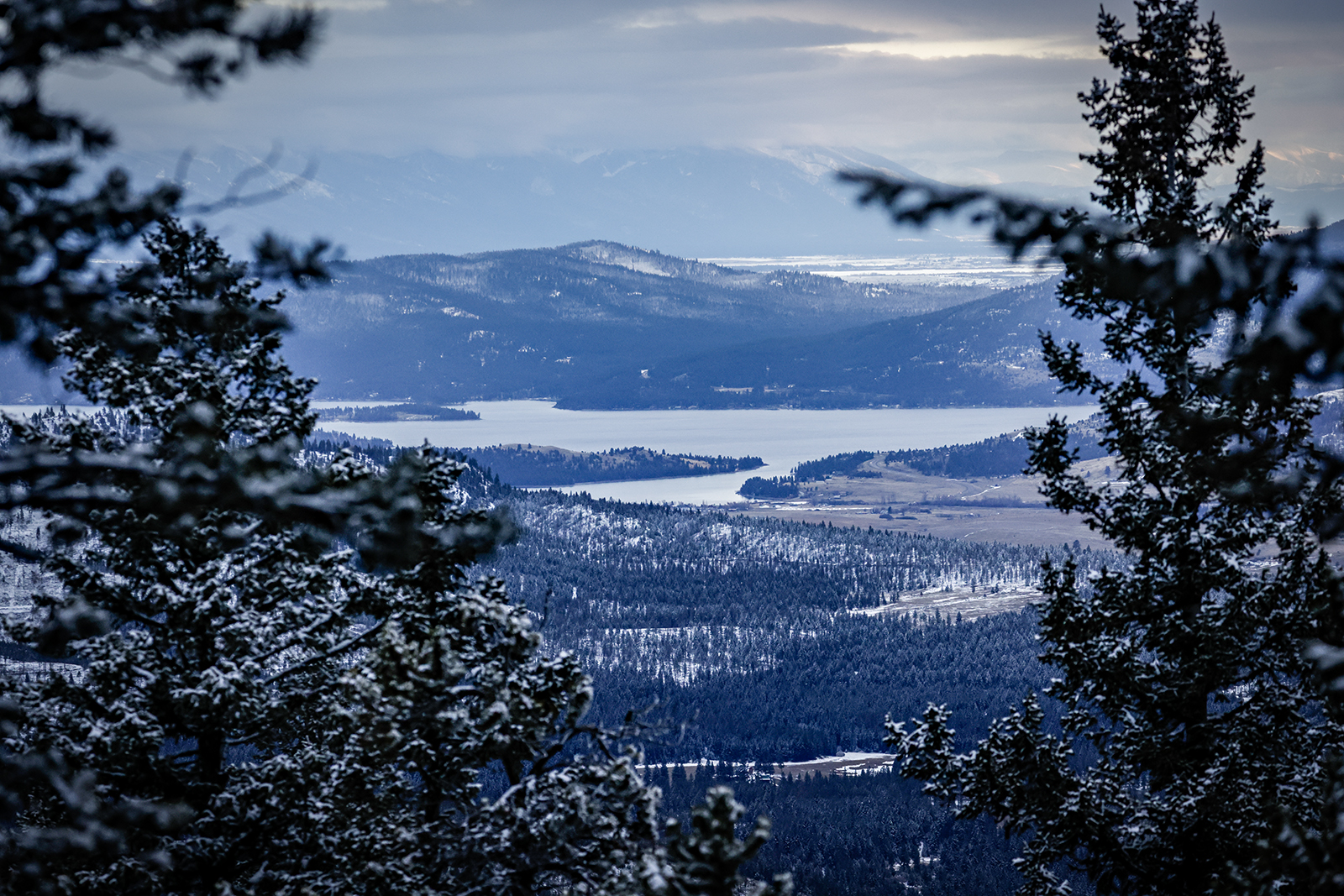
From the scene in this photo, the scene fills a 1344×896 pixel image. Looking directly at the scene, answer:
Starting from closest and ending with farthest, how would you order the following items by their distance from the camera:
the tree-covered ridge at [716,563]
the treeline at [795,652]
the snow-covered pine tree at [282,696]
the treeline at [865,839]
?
the snow-covered pine tree at [282,696], the treeline at [865,839], the treeline at [795,652], the tree-covered ridge at [716,563]

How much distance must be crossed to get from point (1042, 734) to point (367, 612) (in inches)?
375

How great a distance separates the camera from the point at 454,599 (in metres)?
14.2

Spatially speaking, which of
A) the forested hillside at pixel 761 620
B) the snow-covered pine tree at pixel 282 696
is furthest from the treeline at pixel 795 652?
the snow-covered pine tree at pixel 282 696

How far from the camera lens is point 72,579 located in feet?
44.9

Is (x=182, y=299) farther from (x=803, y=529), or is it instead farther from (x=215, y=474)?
(x=803, y=529)

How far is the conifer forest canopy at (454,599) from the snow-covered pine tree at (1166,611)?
6cm

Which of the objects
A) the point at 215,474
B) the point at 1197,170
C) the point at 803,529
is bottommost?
the point at 803,529

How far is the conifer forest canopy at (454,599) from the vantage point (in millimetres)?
7004

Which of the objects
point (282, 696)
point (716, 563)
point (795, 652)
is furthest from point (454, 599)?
point (716, 563)

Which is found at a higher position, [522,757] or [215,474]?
[215,474]

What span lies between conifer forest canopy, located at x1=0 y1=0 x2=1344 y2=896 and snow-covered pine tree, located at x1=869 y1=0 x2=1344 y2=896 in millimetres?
64

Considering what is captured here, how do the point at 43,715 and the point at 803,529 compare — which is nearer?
the point at 43,715

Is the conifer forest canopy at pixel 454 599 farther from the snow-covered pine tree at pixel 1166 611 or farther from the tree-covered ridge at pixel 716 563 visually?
the tree-covered ridge at pixel 716 563

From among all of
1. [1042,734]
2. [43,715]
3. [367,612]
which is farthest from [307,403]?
[1042,734]
